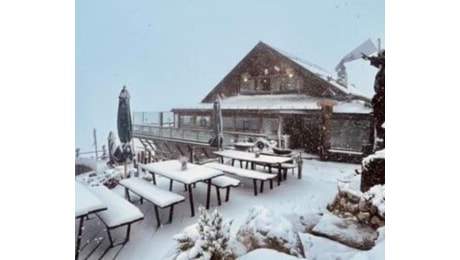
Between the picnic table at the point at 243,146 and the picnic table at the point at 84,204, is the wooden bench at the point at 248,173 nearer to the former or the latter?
the picnic table at the point at 243,146

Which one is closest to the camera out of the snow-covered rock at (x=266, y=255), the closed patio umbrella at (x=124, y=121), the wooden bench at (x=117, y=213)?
the snow-covered rock at (x=266, y=255)

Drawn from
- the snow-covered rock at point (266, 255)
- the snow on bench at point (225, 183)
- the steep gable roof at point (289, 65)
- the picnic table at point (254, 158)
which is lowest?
the snow-covered rock at point (266, 255)

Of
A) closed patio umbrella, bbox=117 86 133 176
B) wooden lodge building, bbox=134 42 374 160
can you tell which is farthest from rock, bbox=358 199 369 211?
closed patio umbrella, bbox=117 86 133 176

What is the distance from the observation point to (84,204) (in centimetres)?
249

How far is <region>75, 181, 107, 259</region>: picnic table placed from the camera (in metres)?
2.44

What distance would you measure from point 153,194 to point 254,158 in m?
0.63

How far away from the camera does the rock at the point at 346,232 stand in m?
2.29

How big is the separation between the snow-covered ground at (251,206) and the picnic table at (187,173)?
1.7 inches

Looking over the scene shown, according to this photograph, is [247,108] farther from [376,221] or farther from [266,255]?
[376,221]

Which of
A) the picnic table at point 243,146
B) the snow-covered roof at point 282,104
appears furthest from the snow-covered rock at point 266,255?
the snow-covered roof at point 282,104

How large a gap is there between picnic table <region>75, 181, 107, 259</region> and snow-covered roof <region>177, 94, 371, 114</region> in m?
0.81
